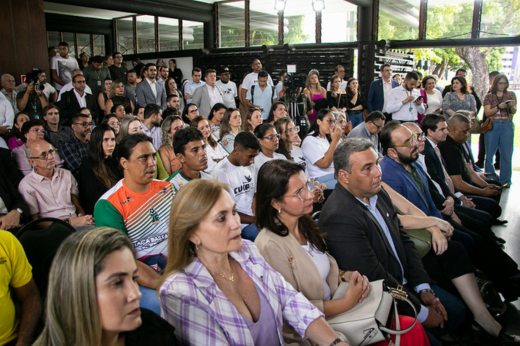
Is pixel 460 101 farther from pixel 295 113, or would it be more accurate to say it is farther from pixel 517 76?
pixel 517 76

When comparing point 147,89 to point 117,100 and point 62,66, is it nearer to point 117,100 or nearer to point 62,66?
point 117,100

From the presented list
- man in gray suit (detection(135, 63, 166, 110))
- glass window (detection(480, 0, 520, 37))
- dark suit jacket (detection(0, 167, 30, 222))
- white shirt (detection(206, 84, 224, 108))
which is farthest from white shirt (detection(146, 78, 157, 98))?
glass window (detection(480, 0, 520, 37))

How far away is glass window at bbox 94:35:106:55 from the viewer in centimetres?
1347

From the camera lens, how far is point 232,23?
11.0 metres

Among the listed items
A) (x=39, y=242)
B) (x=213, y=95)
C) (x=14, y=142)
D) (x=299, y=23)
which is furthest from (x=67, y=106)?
(x=299, y=23)

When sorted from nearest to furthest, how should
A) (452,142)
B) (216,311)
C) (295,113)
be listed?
1. (216,311)
2. (452,142)
3. (295,113)

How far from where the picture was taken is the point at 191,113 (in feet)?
17.7

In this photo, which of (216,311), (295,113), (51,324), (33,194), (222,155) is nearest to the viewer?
(51,324)

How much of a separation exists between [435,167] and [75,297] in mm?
3325

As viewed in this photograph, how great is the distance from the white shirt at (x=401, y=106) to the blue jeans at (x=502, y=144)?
113 centimetres

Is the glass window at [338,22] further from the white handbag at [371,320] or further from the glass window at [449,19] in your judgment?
the white handbag at [371,320]

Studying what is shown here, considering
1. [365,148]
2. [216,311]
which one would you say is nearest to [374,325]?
[216,311]

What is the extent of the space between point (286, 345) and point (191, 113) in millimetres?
4163

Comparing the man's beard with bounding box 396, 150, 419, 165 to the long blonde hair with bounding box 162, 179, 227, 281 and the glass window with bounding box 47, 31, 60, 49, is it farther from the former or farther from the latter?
the glass window with bounding box 47, 31, 60, 49
